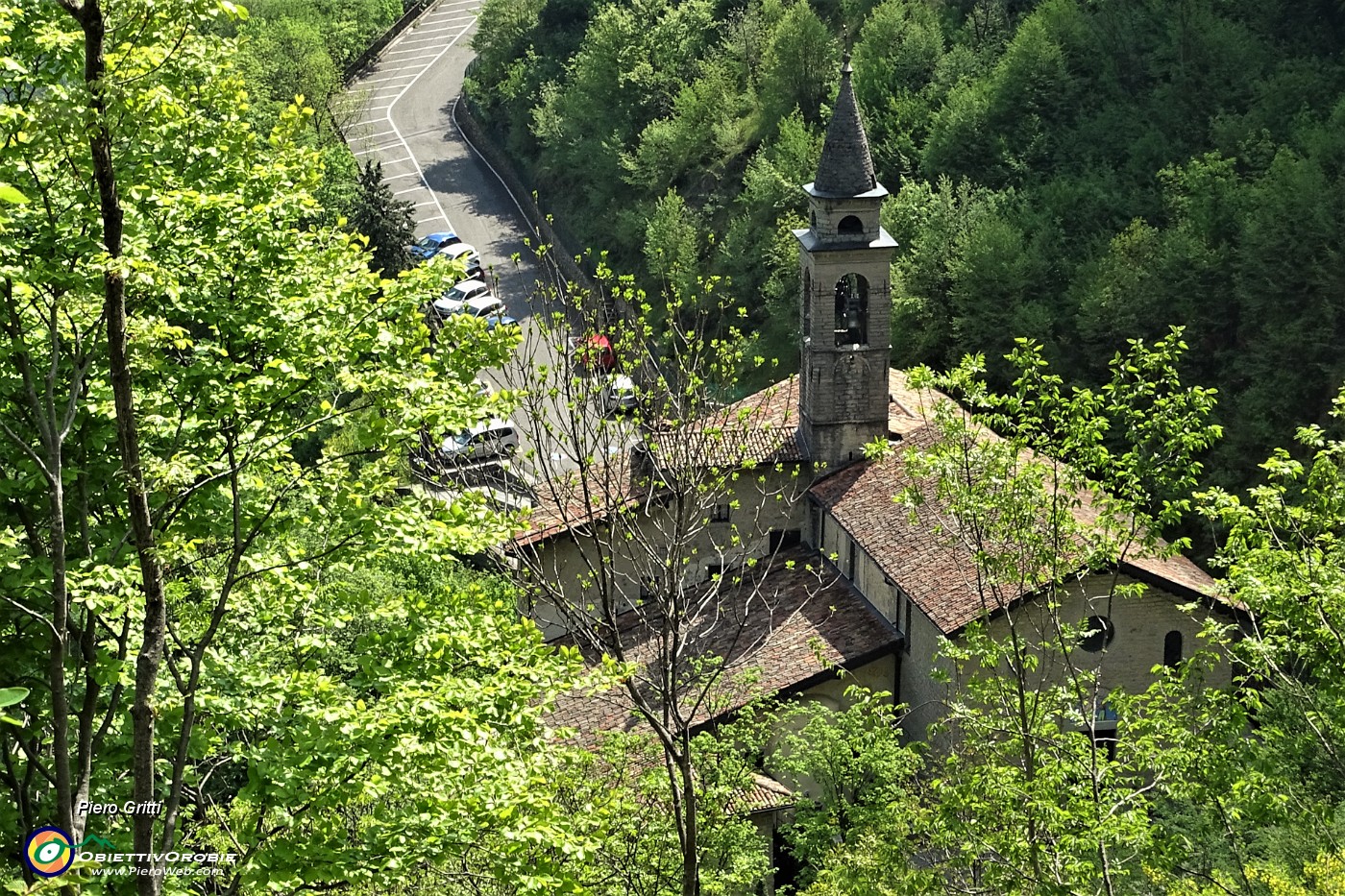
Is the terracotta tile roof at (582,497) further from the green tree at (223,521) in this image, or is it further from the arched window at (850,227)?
the arched window at (850,227)

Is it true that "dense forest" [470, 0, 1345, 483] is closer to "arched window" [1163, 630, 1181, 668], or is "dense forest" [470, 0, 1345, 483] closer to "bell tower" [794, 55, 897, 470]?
"bell tower" [794, 55, 897, 470]

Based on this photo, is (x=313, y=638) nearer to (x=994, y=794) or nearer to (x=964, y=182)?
(x=994, y=794)

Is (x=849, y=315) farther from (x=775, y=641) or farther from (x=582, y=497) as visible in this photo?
(x=582, y=497)

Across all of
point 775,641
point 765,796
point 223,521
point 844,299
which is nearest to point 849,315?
point 844,299

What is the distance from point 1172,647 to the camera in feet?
101

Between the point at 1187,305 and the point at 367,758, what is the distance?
1283 inches

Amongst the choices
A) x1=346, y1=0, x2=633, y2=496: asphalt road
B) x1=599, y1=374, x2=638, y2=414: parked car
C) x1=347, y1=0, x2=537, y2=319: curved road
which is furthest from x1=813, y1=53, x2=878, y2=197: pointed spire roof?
x1=347, y1=0, x2=537, y2=319: curved road

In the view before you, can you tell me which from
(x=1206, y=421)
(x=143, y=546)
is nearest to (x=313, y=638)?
(x=143, y=546)

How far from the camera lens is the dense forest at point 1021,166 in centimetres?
4097

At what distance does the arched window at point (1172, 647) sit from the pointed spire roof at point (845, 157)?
11.8 meters

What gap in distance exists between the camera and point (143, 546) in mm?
11656

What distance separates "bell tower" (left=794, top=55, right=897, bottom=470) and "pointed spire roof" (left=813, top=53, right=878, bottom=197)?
0.02 metres

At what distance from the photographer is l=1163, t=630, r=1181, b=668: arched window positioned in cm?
3064

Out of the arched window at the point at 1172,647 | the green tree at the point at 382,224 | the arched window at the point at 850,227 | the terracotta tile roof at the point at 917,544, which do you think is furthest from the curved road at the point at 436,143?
the arched window at the point at 1172,647
